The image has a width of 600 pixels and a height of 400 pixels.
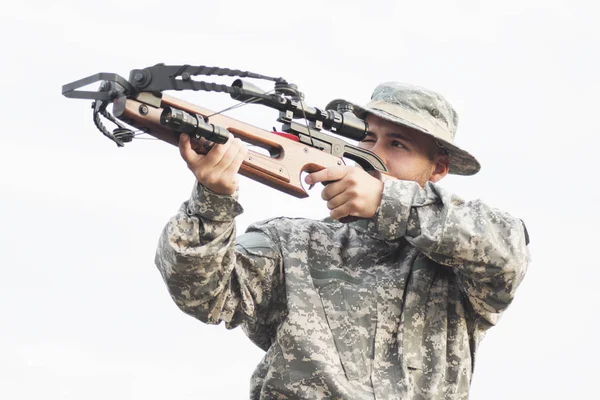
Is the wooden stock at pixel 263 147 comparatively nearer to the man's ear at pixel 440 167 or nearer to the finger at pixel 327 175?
the finger at pixel 327 175

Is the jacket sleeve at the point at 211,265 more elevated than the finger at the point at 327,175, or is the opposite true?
the finger at the point at 327,175

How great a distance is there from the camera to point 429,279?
8523mm

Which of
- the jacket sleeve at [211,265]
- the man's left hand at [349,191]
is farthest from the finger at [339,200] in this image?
the jacket sleeve at [211,265]

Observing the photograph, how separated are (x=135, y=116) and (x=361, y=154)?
1993mm

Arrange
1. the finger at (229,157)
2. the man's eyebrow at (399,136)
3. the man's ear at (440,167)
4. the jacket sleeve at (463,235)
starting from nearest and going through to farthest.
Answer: the finger at (229,157)
the jacket sleeve at (463,235)
the man's eyebrow at (399,136)
the man's ear at (440,167)

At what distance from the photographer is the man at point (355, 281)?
25.4 feet

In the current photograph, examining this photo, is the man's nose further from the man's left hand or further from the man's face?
the man's left hand

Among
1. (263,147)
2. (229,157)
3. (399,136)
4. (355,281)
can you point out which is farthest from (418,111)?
(229,157)

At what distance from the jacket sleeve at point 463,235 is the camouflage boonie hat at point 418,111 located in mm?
822

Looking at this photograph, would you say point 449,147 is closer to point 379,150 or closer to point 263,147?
point 379,150

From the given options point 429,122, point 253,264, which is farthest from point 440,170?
point 253,264

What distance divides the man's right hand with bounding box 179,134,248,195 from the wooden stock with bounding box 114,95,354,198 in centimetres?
12

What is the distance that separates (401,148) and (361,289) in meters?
1.18

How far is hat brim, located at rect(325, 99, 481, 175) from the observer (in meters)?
8.91
